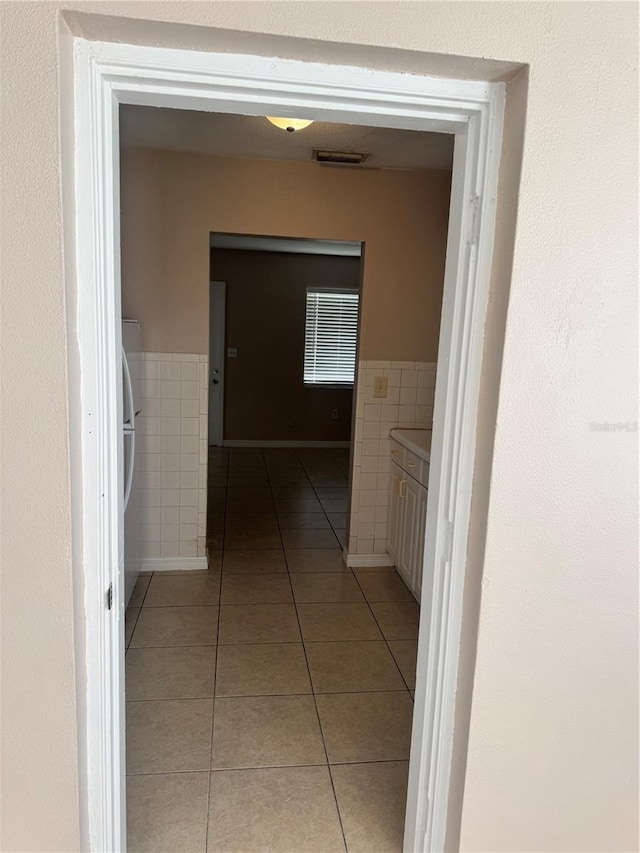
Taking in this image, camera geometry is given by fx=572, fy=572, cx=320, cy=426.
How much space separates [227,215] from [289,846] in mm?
2986

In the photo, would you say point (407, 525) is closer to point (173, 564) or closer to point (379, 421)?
point (379, 421)

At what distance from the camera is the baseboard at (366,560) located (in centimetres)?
377

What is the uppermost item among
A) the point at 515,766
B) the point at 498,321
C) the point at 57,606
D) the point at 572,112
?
the point at 572,112

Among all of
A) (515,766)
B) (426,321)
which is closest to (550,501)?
(515,766)

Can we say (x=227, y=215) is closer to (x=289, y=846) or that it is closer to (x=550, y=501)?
(x=550, y=501)

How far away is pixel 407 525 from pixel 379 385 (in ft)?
2.92

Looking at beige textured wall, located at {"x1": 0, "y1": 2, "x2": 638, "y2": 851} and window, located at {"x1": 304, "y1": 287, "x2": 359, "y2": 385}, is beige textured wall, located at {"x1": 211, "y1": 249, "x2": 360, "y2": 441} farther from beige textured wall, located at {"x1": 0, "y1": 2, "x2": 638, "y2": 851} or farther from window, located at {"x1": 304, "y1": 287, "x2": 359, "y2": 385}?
beige textured wall, located at {"x1": 0, "y1": 2, "x2": 638, "y2": 851}

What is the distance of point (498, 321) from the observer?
4.04 ft

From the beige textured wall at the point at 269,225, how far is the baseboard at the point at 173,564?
1.30m

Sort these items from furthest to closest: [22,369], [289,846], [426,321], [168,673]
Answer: [426,321]
[168,673]
[289,846]
[22,369]

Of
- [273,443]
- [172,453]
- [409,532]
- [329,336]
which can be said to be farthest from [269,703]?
[329,336]

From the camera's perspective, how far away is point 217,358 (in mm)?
7176

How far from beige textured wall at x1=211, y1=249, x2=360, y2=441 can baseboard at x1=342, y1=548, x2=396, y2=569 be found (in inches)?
153

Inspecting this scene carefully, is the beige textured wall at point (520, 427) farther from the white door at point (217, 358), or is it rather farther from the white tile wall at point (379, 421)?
the white door at point (217, 358)
